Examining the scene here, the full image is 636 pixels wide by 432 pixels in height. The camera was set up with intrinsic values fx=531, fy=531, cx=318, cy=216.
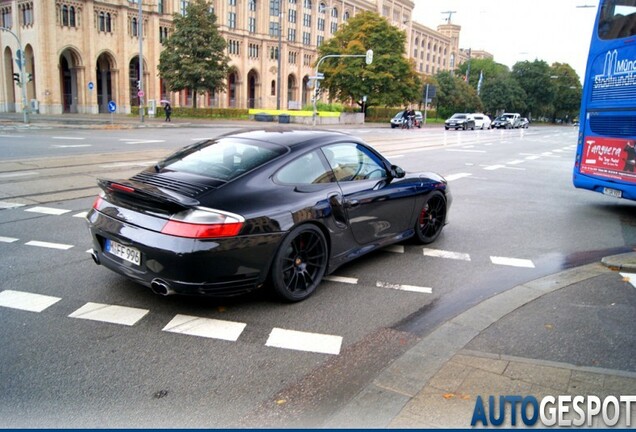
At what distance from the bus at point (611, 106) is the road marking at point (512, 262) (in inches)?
143

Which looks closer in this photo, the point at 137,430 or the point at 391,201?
the point at 137,430

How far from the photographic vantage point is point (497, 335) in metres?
4.08

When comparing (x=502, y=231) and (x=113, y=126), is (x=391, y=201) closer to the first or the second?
(x=502, y=231)

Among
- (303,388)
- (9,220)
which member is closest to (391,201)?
(303,388)

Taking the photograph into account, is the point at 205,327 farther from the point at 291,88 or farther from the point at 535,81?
the point at 535,81

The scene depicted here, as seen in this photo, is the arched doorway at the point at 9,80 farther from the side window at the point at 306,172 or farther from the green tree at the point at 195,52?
the side window at the point at 306,172

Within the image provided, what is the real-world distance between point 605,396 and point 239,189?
2.99 meters

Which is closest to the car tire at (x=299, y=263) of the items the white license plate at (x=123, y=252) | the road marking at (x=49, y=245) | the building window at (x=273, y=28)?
the white license plate at (x=123, y=252)

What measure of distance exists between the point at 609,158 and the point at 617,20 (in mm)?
2287

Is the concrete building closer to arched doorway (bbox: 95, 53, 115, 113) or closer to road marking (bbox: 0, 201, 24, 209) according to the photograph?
arched doorway (bbox: 95, 53, 115, 113)

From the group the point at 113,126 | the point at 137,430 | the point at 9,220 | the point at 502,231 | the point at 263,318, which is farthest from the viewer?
the point at 113,126

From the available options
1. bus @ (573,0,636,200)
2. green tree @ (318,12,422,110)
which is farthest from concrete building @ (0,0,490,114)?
bus @ (573,0,636,200)

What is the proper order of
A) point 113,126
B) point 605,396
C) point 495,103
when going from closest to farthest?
point 605,396, point 113,126, point 495,103

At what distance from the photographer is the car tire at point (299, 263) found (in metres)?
4.49
